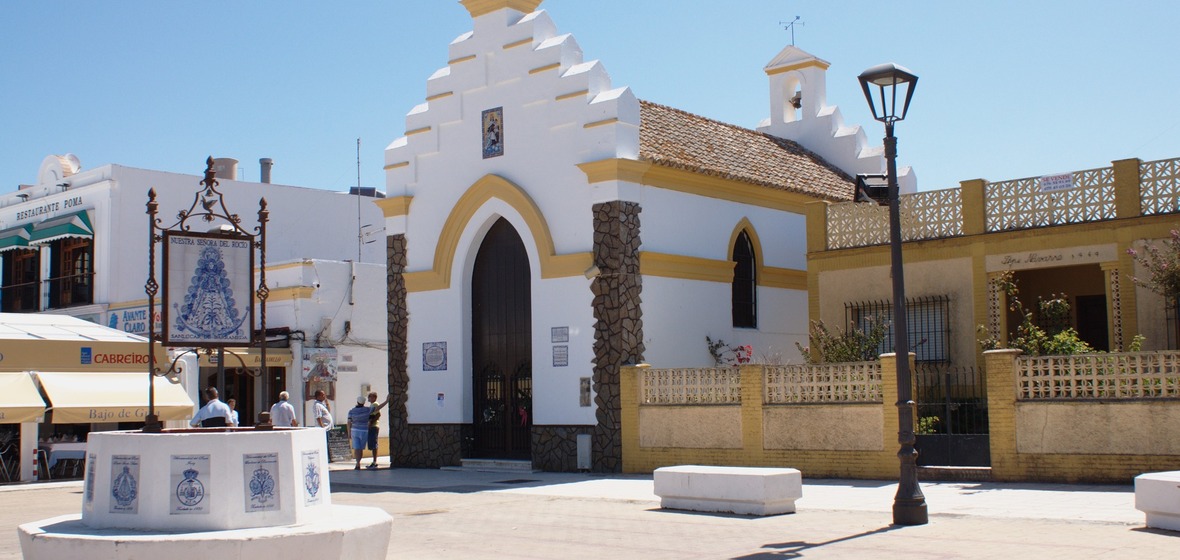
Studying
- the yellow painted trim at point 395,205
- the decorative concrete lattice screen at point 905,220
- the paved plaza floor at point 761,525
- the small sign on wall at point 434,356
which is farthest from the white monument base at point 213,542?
the yellow painted trim at point 395,205

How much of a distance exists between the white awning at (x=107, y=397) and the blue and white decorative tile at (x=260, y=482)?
49.1 ft

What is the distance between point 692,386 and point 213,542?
39.6ft

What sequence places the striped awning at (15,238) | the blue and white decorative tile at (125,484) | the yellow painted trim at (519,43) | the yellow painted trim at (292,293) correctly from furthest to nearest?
the striped awning at (15,238) → the yellow painted trim at (292,293) → the yellow painted trim at (519,43) → the blue and white decorative tile at (125,484)

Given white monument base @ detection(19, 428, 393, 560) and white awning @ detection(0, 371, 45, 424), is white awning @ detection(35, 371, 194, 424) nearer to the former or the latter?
white awning @ detection(0, 371, 45, 424)

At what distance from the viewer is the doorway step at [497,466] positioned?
22.2 m

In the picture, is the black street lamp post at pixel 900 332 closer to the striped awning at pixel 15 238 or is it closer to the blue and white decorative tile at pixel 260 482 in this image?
the blue and white decorative tile at pixel 260 482

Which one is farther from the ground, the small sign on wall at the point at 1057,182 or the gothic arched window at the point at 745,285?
the small sign on wall at the point at 1057,182

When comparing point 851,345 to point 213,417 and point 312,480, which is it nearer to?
point 213,417

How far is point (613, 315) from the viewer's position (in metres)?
20.9

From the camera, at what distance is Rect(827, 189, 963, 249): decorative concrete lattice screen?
70.5 ft

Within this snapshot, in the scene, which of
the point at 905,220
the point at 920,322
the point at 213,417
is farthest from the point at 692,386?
the point at 213,417

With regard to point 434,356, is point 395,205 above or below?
above

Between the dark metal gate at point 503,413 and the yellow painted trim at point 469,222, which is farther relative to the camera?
the dark metal gate at point 503,413

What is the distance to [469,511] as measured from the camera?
50.5 ft
